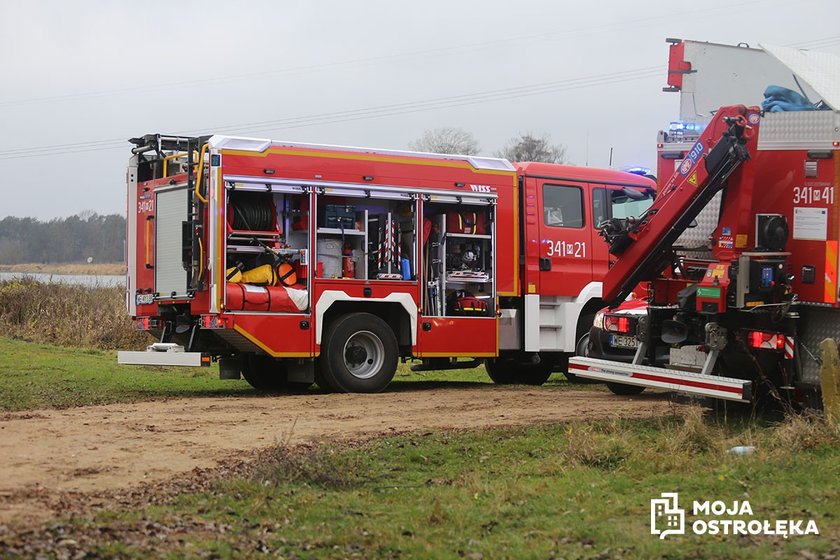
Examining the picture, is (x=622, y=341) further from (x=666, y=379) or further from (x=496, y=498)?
(x=496, y=498)

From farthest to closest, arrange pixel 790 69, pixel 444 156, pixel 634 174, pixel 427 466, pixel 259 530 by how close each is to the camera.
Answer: pixel 634 174, pixel 444 156, pixel 790 69, pixel 427 466, pixel 259 530

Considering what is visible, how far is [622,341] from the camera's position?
41.8 ft

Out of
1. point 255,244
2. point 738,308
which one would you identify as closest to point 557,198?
point 255,244

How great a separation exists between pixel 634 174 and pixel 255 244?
6.41 m

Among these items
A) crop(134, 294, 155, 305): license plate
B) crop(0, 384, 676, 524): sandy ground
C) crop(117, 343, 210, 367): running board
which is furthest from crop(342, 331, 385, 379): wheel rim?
crop(134, 294, 155, 305): license plate

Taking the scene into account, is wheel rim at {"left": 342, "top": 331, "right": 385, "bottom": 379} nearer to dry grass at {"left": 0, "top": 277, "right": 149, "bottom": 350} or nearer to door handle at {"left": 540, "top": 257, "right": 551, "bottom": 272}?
door handle at {"left": 540, "top": 257, "right": 551, "bottom": 272}

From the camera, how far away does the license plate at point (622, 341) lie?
12633 mm

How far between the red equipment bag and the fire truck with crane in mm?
4163

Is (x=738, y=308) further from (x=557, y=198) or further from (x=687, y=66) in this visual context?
(x=557, y=198)

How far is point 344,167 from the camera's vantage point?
14805mm

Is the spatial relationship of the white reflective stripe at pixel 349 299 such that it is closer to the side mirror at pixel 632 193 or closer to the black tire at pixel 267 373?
the black tire at pixel 267 373

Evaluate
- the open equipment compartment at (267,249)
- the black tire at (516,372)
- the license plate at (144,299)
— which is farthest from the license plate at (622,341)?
the license plate at (144,299)

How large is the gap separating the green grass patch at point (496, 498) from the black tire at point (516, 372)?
7.07 m

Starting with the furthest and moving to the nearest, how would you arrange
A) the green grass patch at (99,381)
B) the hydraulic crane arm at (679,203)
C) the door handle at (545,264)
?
the door handle at (545,264) → the green grass patch at (99,381) → the hydraulic crane arm at (679,203)
